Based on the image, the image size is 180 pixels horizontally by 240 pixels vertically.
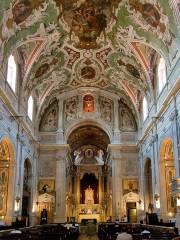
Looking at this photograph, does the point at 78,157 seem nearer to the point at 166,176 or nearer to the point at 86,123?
the point at 86,123

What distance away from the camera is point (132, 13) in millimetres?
17438

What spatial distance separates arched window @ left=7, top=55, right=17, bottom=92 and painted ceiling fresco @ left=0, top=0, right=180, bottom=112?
2.80 ft

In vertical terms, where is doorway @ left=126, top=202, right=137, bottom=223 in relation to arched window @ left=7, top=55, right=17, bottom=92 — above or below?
below

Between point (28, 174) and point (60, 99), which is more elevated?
point (60, 99)

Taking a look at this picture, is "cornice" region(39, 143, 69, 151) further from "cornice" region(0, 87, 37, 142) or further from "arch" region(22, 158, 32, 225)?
"cornice" region(0, 87, 37, 142)

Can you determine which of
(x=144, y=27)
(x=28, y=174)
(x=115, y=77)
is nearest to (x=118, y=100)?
(x=115, y=77)

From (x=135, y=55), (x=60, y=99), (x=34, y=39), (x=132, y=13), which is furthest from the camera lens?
(x=60, y=99)

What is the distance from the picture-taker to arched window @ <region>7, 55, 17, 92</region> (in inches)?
758

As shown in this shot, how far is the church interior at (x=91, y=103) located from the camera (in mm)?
16875

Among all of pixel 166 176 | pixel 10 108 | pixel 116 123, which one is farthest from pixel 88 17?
pixel 116 123

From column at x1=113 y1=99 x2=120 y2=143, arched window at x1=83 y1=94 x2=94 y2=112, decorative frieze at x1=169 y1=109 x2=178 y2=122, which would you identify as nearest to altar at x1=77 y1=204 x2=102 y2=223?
column at x1=113 y1=99 x2=120 y2=143

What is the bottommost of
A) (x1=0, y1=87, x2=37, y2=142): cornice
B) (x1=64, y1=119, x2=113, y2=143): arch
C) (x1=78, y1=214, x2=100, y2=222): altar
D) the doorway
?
(x1=78, y1=214, x2=100, y2=222): altar

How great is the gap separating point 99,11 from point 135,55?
156 inches

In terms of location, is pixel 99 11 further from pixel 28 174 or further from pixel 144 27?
pixel 28 174
